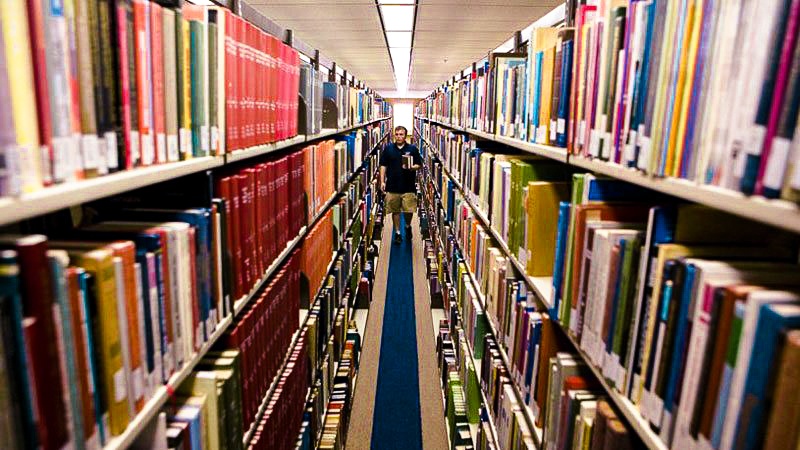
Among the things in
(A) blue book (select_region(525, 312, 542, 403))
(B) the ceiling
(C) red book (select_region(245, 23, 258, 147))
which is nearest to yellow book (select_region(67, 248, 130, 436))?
(C) red book (select_region(245, 23, 258, 147))

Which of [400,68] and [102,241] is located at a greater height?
[400,68]

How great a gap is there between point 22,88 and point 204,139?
1.83 feet

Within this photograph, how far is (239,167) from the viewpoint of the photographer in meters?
1.60

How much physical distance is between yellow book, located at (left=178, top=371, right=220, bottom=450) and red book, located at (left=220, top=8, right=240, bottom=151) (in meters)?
0.57

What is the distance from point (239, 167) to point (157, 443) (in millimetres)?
835

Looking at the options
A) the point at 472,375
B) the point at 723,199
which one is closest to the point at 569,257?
the point at 723,199

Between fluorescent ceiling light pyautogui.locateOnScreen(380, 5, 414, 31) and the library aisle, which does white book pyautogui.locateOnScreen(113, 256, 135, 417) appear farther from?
fluorescent ceiling light pyautogui.locateOnScreen(380, 5, 414, 31)

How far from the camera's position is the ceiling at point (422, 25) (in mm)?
5125

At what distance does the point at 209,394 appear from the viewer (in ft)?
4.08

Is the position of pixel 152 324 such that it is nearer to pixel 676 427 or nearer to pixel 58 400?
pixel 58 400

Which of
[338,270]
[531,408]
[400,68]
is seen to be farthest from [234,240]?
[400,68]

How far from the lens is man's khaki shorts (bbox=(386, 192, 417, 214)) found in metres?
7.18

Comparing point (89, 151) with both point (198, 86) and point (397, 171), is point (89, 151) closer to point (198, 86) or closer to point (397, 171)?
point (198, 86)

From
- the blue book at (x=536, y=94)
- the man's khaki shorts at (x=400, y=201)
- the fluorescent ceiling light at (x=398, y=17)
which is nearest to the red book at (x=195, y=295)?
the blue book at (x=536, y=94)
